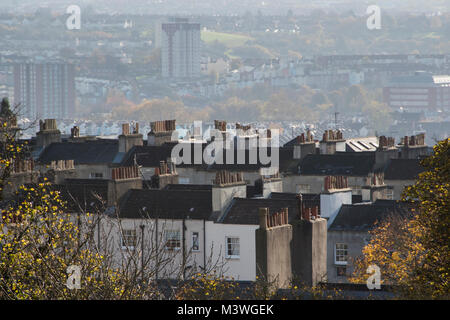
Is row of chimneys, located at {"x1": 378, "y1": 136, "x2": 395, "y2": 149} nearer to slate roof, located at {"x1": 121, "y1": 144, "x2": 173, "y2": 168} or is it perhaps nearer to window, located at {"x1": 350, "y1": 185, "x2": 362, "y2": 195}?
window, located at {"x1": 350, "y1": 185, "x2": 362, "y2": 195}

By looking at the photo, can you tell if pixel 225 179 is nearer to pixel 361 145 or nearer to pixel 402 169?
pixel 402 169

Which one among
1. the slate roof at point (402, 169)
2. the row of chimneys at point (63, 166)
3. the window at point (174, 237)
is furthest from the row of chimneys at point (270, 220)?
the slate roof at point (402, 169)

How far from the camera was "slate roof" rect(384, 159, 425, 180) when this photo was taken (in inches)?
3127

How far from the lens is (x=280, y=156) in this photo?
287ft

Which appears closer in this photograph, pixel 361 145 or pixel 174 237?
pixel 174 237

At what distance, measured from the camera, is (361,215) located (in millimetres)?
57312

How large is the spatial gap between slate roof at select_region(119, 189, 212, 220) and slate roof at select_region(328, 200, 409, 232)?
5.70 meters

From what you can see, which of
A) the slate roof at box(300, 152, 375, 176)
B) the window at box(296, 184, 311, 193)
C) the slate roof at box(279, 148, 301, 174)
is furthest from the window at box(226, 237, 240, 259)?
the slate roof at box(279, 148, 301, 174)

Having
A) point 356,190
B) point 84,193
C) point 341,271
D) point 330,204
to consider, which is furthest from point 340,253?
point 356,190

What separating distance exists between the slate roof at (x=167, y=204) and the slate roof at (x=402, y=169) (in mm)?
24997

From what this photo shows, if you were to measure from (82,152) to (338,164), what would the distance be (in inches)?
714

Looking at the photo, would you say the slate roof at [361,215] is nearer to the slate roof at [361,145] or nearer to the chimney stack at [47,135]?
the chimney stack at [47,135]
